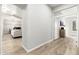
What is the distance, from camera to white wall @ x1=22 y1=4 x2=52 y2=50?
4.93 ft

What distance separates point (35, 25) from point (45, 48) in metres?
0.38

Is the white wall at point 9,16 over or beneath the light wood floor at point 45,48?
over

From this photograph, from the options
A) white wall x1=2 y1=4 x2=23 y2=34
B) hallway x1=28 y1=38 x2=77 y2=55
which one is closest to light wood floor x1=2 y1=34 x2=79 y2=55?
hallway x1=28 y1=38 x2=77 y2=55

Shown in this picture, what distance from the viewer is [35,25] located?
1.52 metres

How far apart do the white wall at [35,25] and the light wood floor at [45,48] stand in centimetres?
9

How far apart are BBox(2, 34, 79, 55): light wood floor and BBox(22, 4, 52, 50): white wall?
9 centimetres

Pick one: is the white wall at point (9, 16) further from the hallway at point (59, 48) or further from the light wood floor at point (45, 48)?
the hallway at point (59, 48)

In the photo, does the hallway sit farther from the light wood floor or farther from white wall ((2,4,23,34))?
white wall ((2,4,23,34))

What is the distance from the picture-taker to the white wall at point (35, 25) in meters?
1.50

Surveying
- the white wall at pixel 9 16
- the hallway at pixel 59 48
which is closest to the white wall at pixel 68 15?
the hallway at pixel 59 48

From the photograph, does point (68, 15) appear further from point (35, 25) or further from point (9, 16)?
point (9, 16)

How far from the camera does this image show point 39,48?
1.52 metres
